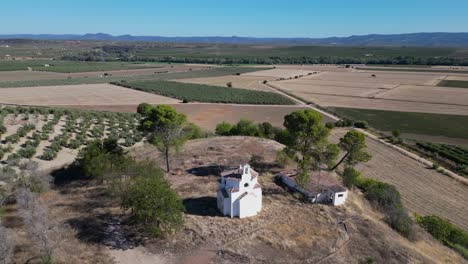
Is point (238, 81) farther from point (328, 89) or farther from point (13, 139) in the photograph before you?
point (13, 139)

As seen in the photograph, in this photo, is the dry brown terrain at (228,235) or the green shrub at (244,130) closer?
the dry brown terrain at (228,235)

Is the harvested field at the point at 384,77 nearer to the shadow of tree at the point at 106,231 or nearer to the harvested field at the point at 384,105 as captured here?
the harvested field at the point at 384,105

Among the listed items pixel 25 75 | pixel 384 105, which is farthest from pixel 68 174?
pixel 25 75

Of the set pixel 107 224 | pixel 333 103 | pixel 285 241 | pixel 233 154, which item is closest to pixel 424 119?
pixel 333 103

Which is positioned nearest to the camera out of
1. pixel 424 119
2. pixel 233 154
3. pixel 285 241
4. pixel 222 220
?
pixel 285 241

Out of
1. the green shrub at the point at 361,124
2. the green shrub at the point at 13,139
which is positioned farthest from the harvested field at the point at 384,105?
the green shrub at the point at 13,139

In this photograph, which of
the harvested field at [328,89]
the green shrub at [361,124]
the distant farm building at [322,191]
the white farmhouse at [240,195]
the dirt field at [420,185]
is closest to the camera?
the white farmhouse at [240,195]

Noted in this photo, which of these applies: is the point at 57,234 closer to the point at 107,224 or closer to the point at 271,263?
the point at 107,224
